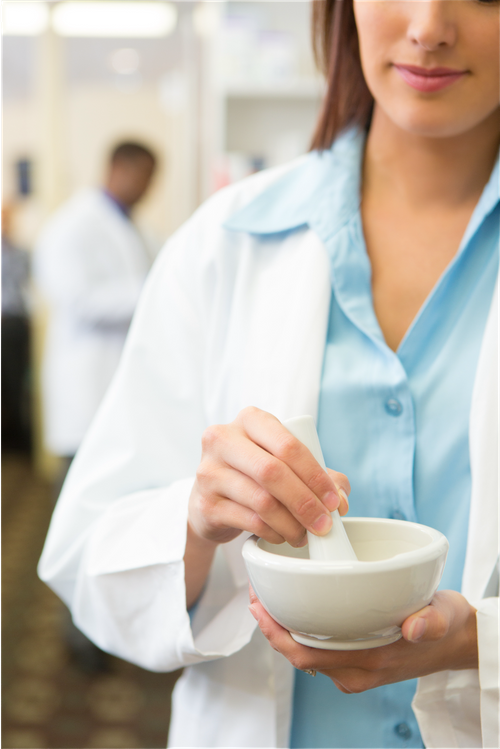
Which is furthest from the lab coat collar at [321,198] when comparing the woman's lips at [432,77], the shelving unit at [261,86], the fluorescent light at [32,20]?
the fluorescent light at [32,20]

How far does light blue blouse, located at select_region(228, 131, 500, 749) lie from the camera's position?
743 millimetres

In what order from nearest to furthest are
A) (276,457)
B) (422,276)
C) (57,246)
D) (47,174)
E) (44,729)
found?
(276,457), (422,276), (44,729), (57,246), (47,174)

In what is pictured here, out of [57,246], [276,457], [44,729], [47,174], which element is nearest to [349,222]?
[276,457]

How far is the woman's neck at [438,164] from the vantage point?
2.74 feet

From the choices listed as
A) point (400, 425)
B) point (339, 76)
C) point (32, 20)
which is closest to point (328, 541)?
point (400, 425)

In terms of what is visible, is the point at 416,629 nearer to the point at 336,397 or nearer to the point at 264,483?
the point at 264,483

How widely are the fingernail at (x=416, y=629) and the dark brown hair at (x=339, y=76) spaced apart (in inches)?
24.4

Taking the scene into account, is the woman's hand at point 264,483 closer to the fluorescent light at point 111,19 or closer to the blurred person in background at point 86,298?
the blurred person in background at point 86,298

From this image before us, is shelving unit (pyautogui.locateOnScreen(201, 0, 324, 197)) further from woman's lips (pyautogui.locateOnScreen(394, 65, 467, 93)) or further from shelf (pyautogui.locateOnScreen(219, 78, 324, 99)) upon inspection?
woman's lips (pyautogui.locateOnScreen(394, 65, 467, 93))

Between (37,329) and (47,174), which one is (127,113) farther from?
(37,329)

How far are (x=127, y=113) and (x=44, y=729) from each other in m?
3.84

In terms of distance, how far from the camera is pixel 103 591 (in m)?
0.78

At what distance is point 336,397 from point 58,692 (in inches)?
75.0

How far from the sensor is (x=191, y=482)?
2.48ft
